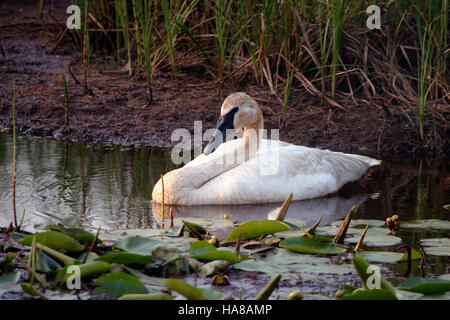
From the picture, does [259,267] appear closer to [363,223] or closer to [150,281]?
[150,281]

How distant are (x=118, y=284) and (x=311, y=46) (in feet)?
18.3

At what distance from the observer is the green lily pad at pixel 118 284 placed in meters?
3.84

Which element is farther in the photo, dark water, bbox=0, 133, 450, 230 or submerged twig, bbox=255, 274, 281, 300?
dark water, bbox=0, 133, 450, 230

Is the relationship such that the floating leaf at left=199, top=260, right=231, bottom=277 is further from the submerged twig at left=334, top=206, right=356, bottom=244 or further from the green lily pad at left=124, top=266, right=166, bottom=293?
the submerged twig at left=334, top=206, right=356, bottom=244

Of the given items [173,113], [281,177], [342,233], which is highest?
[173,113]

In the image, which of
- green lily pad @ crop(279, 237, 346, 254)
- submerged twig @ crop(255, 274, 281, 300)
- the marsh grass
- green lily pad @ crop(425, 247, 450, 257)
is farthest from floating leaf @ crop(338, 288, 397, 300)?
the marsh grass

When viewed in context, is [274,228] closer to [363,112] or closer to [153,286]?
[153,286]

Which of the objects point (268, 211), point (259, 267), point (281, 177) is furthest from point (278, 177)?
point (259, 267)

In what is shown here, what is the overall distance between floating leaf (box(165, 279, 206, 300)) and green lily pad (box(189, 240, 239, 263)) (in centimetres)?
67

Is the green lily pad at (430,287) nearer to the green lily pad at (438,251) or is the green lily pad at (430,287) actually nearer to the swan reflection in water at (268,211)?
the green lily pad at (438,251)

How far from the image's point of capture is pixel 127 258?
4195mm

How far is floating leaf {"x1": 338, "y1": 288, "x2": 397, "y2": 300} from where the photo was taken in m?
3.70
